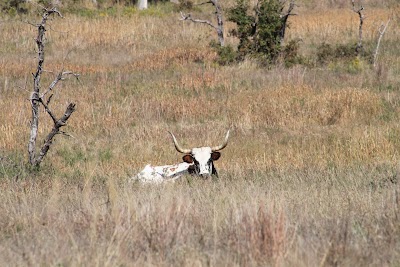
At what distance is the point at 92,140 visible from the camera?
14.0m

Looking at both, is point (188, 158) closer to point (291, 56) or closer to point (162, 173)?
point (162, 173)

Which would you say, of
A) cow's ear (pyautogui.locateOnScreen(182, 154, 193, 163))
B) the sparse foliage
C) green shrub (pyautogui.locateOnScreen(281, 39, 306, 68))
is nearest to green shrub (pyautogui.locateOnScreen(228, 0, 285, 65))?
the sparse foliage

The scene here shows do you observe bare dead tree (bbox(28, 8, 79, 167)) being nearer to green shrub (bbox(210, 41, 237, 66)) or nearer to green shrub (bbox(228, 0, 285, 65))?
green shrub (bbox(210, 41, 237, 66))

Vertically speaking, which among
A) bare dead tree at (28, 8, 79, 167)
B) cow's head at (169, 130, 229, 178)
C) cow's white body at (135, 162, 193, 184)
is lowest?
cow's white body at (135, 162, 193, 184)

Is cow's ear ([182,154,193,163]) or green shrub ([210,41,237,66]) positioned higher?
cow's ear ([182,154,193,163])

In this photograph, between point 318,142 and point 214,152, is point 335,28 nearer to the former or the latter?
point 318,142

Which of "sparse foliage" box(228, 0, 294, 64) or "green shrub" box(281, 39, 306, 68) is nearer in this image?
"green shrub" box(281, 39, 306, 68)

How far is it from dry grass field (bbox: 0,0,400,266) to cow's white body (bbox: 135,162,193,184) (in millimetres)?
286

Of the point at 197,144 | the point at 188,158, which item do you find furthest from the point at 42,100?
the point at 197,144

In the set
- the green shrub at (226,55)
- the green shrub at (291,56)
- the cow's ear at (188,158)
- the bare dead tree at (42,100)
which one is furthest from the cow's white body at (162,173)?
the green shrub at (226,55)

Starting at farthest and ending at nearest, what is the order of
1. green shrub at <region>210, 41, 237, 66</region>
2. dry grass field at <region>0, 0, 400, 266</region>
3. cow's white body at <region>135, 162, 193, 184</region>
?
green shrub at <region>210, 41, 237, 66</region> < cow's white body at <region>135, 162, 193, 184</region> < dry grass field at <region>0, 0, 400, 266</region>

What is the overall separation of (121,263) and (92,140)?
30.6 ft

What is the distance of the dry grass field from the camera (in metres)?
5.25

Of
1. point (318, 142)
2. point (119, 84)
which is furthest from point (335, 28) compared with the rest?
point (318, 142)
